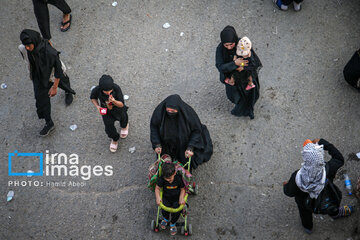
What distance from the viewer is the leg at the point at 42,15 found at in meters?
6.10

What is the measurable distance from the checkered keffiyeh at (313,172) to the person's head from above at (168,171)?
1.33m

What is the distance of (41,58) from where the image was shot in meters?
4.93

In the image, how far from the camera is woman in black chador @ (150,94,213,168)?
434 cm

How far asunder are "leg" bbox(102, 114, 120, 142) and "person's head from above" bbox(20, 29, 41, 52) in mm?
1311

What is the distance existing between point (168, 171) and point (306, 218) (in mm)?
1741

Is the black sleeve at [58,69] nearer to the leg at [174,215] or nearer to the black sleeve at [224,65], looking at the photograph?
the black sleeve at [224,65]

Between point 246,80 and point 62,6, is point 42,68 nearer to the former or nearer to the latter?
point 62,6

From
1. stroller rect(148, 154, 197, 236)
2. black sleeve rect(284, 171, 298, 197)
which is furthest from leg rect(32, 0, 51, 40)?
black sleeve rect(284, 171, 298, 197)

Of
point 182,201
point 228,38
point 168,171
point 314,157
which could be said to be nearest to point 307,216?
point 314,157

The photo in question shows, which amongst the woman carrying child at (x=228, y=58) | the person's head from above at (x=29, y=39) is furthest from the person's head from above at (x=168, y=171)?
the person's head from above at (x=29, y=39)

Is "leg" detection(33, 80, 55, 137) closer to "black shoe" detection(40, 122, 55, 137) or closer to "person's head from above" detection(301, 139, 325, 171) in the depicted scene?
"black shoe" detection(40, 122, 55, 137)

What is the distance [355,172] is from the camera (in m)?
4.90

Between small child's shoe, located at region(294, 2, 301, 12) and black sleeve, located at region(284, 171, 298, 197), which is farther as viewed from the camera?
small child's shoe, located at region(294, 2, 301, 12)

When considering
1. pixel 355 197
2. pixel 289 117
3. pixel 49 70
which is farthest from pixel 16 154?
pixel 355 197
